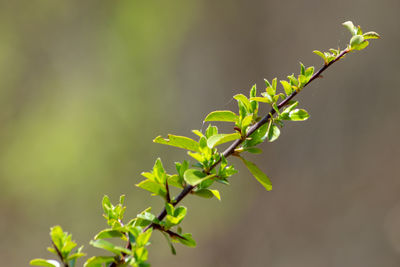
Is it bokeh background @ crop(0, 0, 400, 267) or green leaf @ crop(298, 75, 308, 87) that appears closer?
green leaf @ crop(298, 75, 308, 87)

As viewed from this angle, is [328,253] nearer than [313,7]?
Yes

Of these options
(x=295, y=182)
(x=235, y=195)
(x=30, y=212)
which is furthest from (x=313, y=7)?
(x=30, y=212)

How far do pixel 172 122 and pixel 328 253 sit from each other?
0.91m

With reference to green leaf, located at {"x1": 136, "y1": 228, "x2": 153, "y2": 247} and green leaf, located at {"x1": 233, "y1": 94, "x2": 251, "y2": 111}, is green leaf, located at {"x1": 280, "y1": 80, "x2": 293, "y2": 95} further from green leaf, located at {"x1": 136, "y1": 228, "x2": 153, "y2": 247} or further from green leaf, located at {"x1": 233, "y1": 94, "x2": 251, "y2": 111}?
green leaf, located at {"x1": 136, "y1": 228, "x2": 153, "y2": 247}

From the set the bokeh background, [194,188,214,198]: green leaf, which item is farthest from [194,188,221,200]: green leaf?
the bokeh background

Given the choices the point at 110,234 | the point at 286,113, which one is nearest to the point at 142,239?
the point at 110,234

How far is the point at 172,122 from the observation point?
6.73 ft

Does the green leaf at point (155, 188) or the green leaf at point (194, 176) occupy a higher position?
the green leaf at point (155, 188)

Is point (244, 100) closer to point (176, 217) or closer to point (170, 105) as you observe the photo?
point (176, 217)

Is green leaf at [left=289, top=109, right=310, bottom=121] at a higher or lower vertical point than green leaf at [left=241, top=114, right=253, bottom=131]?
lower

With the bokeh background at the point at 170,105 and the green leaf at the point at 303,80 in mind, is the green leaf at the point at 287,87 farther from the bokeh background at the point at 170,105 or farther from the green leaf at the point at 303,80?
the bokeh background at the point at 170,105

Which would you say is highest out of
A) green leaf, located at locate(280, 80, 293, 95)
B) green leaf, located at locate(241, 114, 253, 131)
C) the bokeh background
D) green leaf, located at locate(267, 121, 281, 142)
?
the bokeh background

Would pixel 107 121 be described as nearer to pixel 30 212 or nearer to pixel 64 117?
pixel 64 117

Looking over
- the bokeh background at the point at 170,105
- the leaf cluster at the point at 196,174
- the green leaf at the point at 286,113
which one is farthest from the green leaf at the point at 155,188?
the bokeh background at the point at 170,105
